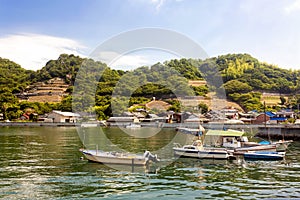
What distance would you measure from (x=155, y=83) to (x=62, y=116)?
2967cm

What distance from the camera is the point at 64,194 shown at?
14.5m

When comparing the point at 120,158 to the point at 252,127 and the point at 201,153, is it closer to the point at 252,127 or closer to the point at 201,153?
the point at 201,153

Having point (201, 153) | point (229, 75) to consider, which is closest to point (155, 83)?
point (201, 153)

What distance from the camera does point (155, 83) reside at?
7719cm

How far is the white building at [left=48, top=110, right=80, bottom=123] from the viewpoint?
290 feet

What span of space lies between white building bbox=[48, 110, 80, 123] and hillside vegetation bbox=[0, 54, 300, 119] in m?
6.42

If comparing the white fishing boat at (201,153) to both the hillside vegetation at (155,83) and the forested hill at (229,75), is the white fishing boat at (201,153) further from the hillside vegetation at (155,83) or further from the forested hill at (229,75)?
the forested hill at (229,75)

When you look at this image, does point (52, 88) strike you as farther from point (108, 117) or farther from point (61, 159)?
point (61, 159)

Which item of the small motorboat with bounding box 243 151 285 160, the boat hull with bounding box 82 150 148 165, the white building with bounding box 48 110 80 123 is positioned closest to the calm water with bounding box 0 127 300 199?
the boat hull with bounding box 82 150 148 165

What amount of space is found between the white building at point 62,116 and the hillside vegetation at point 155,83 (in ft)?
21.1

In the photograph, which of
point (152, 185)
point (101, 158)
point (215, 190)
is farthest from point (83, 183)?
point (215, 190)

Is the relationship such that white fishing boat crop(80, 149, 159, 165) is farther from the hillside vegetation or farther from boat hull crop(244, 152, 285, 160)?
the hillside vegetation

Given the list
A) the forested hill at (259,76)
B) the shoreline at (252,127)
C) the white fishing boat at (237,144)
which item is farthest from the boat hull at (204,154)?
the forested hill at (259,76)

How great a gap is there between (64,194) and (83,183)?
85.0 inches
